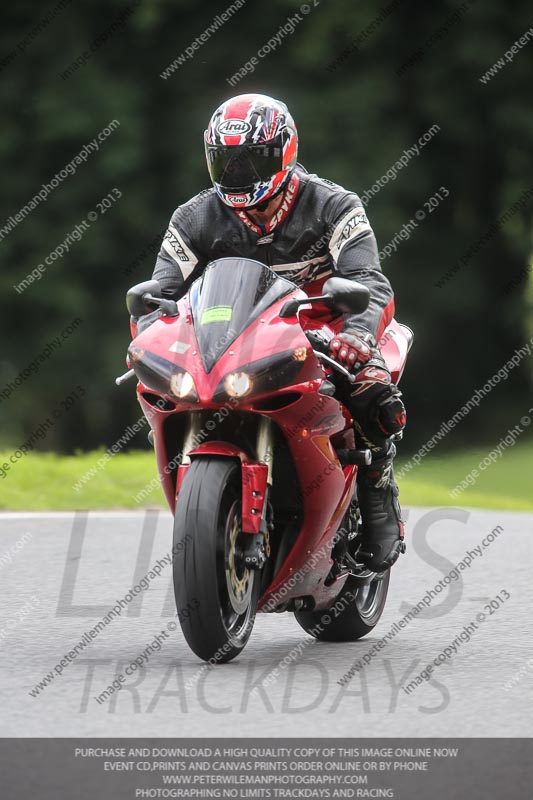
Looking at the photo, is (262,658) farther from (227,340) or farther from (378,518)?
(227,340)

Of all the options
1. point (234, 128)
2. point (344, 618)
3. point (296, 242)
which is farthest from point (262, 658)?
point (234, 128)

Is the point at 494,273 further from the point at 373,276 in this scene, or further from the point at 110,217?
the point at 373,276

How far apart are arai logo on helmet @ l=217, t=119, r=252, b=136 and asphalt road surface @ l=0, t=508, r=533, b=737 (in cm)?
194

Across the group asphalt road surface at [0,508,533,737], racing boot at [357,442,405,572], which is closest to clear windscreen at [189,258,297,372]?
racing boot at [357,442,405,572]

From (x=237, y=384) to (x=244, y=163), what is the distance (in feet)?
3.25

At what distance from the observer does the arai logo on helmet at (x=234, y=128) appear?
5.82 metres

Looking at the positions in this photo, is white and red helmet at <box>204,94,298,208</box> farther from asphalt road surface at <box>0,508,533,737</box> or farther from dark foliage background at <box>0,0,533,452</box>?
dark foliage background at <box>0,0,533,452</box>

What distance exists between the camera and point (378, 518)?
20.7ft

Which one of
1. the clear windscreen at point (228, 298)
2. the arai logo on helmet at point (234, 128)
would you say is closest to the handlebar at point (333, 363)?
the clear windscreen at point (228, 298)

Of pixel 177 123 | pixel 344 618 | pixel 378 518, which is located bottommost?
pixel 177 123

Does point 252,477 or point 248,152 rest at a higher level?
point 248,152

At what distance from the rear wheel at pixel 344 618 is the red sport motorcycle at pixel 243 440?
39 cm

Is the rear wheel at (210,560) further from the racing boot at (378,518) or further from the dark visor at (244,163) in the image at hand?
the dark visor at (244,163)
